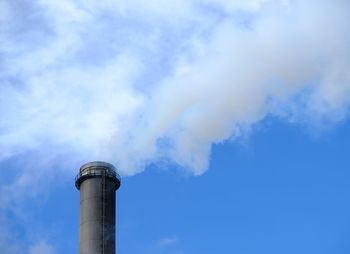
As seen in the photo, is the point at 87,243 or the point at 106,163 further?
the point at 106,163

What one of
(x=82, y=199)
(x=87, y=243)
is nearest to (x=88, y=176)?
(x=82, y=199)

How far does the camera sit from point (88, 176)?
43.3m

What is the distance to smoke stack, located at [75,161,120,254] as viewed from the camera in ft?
134

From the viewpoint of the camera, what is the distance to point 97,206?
42.1m

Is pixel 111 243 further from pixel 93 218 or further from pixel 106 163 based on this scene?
pixel 106 163

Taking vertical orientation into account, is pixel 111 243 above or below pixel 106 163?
below

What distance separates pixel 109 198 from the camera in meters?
42.8

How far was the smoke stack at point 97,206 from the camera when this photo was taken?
134ft

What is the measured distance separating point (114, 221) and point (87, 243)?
2477 mm

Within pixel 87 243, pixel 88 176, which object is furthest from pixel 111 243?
pixel 88 176

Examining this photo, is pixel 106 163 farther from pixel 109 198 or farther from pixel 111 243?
pixel 111 243

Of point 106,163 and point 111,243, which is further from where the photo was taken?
point 106,163

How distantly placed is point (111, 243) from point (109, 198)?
3210 mm

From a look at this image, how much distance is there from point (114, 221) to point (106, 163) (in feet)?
13.8
